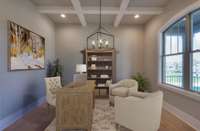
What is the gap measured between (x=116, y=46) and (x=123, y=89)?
9.05 feet

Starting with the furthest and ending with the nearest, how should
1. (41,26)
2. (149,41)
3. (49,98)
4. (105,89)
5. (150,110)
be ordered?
(105,89), (149,41), (41,26), (49,98), (150,110)

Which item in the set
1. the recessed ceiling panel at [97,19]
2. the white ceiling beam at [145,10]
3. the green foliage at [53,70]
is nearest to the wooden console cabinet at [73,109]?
the white ceiling beam at [145,10]

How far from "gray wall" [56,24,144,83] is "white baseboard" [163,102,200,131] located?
2.68 m

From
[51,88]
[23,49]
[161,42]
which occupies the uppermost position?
[161,42]

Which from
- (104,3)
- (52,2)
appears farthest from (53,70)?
(104,3)

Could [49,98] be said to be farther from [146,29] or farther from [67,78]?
[146,29]

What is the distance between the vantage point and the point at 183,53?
4477 mm

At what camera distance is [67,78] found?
7.65 meters

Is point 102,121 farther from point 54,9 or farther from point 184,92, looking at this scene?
point 54,9

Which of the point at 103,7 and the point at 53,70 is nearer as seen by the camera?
the point at 103,7

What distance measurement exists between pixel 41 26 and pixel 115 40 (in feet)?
10.5

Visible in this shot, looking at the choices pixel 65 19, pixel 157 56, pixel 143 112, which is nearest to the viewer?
pixel 143 112

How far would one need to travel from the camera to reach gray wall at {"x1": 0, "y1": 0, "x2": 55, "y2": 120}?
3596 millimetres

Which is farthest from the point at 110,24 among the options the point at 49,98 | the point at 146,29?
the point at 49,98
